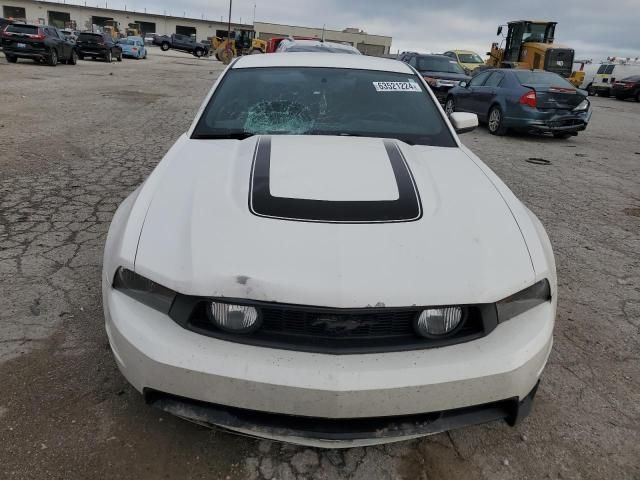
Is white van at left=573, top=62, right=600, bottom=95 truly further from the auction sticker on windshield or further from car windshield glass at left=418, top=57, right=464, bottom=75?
the auction sticker on windshield

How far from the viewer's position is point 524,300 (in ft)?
6.07

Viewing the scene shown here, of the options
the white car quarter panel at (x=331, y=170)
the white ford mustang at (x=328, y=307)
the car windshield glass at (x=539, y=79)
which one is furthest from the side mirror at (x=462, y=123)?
the car windshield glass at (x=539, y=79)

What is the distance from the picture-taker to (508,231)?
6.49 ft

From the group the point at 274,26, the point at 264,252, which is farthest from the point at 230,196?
the point at 274,26

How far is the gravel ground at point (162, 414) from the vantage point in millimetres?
1911

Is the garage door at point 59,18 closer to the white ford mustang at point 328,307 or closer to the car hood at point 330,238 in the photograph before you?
the car hood at point 330,238

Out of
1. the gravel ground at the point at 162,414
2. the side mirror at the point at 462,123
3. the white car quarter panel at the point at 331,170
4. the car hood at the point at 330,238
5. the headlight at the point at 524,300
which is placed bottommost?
the gravel ground at the point at 162,414

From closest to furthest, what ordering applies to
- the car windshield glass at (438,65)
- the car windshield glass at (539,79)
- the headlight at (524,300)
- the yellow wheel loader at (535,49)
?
the headlight at (524,300) < the car windshield glass at (539,79) < the car windshield glass at (438,65) < the yellow wheel loader at (535,49)

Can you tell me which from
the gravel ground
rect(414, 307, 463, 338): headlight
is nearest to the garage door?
the gravel ground

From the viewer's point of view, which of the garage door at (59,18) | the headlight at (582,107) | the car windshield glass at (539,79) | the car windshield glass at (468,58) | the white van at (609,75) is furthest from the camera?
the garage door at (59,18)

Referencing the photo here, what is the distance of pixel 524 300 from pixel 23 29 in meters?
23.1

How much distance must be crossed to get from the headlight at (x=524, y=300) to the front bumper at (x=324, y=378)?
0.22 feet

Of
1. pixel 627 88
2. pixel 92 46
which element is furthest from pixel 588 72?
pixel 92 46

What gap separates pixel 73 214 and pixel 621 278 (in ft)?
14.7
